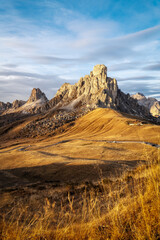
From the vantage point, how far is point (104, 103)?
93.3m

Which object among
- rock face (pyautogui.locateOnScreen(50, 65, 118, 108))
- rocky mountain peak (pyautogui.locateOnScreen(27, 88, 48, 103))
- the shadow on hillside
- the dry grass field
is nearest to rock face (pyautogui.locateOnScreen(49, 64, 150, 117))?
rock face (pyautogui.locateOnScreen(50, 65, 118, 108))

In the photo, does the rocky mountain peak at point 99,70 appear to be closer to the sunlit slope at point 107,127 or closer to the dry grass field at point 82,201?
the sunlit slope at point 107,127

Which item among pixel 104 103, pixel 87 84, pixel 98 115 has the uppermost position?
pixel 87 84

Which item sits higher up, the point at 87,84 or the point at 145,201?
the point at 87,84

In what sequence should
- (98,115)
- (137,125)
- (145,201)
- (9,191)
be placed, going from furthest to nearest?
1. (98,115)
2. (137,125)
3. (9,191)
4. (145,201)

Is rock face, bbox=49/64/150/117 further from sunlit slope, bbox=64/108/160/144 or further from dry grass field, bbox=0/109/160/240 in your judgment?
dry grass field, bbox=0/109/160/240

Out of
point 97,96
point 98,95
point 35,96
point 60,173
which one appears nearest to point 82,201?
point 60,173

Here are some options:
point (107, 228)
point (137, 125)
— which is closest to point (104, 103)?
point (137, 125)

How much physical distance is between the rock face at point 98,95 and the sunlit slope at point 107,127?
22973 millimetres

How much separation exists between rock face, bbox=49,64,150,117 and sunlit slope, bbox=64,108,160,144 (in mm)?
22973

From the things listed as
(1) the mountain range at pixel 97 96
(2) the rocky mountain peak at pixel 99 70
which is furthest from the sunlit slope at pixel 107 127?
(2) the rocky mountain peak at pixel 99 70

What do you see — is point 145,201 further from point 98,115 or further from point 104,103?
point 104,103

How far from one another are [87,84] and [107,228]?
365ft

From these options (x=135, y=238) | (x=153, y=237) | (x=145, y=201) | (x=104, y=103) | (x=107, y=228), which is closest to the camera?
(x=153, y=237)
